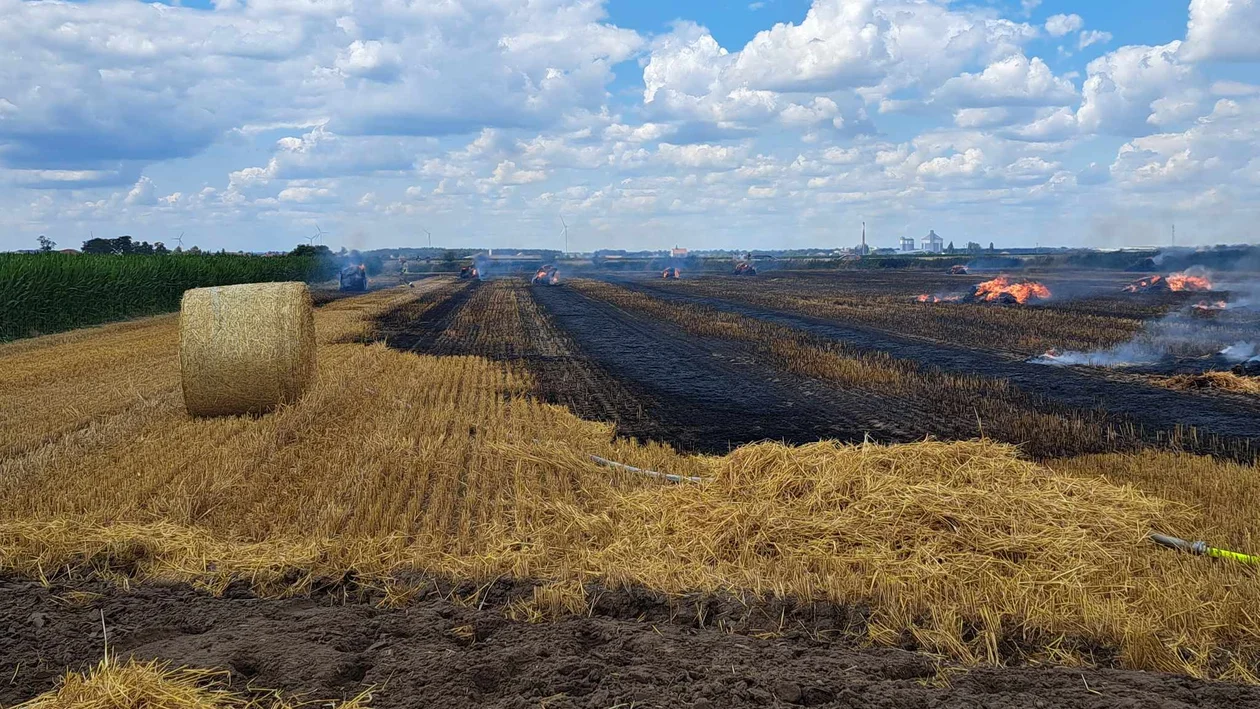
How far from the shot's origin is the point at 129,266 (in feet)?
118

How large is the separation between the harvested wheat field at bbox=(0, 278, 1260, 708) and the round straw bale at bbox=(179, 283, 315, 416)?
1.13 feet

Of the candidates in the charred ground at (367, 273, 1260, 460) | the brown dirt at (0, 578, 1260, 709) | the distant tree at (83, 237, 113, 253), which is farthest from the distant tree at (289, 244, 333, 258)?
the brown dirt at (0, 578, 1260, 709)

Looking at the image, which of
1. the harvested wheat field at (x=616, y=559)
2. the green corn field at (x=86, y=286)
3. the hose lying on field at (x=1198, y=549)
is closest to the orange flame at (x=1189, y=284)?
the harvested wheat field at (x=616, y=559)

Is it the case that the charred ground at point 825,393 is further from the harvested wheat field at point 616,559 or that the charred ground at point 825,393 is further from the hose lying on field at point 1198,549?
the hose lying on field at point 1198,549

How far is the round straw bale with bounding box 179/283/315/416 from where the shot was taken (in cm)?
1320

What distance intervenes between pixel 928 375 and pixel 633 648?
42.9 ft

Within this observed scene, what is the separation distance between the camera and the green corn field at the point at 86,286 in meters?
27.8

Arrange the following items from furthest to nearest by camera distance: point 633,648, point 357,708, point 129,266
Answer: point 129,266 → point 633,648 → point 357,708

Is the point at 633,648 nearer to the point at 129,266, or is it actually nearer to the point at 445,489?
the point at 445,489

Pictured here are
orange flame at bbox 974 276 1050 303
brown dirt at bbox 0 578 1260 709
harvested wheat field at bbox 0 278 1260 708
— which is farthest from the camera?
orange flame at bbox 974 276 1050 303

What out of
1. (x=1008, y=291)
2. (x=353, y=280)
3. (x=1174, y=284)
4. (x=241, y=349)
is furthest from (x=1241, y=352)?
(x=353, y=280)

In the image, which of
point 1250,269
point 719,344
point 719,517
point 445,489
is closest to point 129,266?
point 719,344

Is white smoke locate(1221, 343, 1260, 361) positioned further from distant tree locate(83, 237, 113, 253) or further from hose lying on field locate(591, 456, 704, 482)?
distant tree locate(83, 237, 113, 253)

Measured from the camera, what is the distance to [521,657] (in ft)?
17.7
